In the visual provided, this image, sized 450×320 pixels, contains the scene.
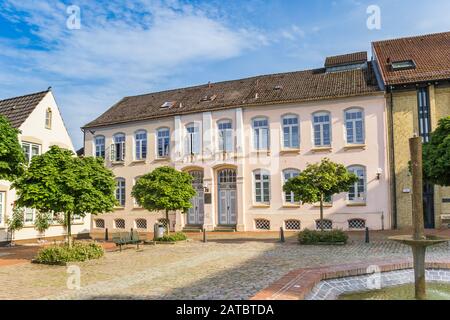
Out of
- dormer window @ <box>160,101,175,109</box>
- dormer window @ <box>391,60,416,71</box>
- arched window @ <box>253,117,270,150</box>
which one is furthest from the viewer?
dormer window @ <box>160,101,175,109</box>

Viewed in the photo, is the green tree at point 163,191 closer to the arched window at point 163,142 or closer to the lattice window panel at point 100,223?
the arched window at point 163,142

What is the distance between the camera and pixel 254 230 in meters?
26.5

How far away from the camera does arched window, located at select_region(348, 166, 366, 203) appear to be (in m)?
24.4

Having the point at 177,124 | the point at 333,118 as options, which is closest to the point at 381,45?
the point at 333,118

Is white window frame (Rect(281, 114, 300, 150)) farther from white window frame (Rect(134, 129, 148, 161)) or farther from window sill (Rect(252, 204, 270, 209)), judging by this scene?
white window frame (Rect(134, 129, 148, 161))

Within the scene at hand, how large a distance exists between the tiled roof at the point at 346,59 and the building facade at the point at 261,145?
73 millimetres

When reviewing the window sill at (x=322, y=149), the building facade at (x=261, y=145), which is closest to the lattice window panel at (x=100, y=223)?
the building facade at (x=261, y=145)

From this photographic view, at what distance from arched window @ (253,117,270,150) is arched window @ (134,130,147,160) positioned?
28.1 feet

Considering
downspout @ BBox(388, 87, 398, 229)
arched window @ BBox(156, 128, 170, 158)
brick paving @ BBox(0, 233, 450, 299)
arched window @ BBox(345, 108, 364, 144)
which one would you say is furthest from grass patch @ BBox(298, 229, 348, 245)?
arched window @ BBox(156, 128, 170, 158)

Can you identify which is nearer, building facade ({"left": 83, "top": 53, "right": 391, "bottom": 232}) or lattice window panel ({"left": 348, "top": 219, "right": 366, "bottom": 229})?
lattice window panel ({"left": 348, "top": 219, "right": 366, "bottom": 229})

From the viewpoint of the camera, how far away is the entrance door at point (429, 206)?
76.5ft

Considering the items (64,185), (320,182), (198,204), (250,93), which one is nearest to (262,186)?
(198,204)
